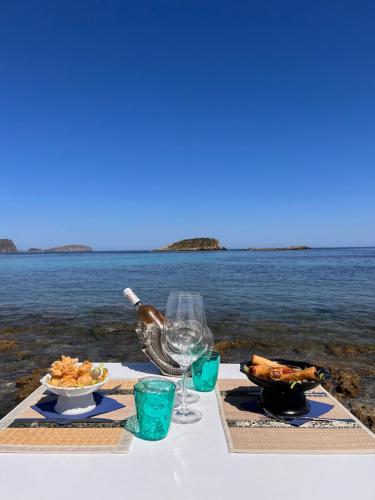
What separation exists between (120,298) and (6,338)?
296 inches

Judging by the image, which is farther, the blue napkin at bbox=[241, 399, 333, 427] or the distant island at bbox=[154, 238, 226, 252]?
the distant island at bbox=[154, 238, 226, 252]

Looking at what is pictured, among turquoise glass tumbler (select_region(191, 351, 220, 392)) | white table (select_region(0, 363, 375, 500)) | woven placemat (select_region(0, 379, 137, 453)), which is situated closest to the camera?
white table (select_region(0, 363, 375, 500))

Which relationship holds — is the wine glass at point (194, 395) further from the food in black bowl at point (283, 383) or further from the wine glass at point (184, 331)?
the food in black bowl at point (283, 383)

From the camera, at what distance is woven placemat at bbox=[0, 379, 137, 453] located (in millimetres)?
1496

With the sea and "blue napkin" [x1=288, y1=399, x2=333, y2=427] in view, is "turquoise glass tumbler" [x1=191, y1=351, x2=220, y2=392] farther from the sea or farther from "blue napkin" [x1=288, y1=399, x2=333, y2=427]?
the sea

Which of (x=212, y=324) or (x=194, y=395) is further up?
(x=194, y=395)

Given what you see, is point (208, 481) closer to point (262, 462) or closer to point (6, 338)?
point (262, 462)

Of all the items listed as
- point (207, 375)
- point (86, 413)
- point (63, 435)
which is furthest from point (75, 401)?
point (207, 375)

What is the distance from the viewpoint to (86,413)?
1812mm

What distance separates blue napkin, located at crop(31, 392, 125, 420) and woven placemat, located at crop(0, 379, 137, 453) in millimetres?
24

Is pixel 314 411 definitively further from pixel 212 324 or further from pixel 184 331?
pixel 212 324

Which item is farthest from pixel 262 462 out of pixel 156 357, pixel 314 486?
pixel 156 357

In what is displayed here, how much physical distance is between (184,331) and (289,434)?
2.06 ft

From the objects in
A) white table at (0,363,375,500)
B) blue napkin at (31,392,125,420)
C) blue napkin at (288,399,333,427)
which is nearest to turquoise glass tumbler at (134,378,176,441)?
white table at (0,363,375,500)
